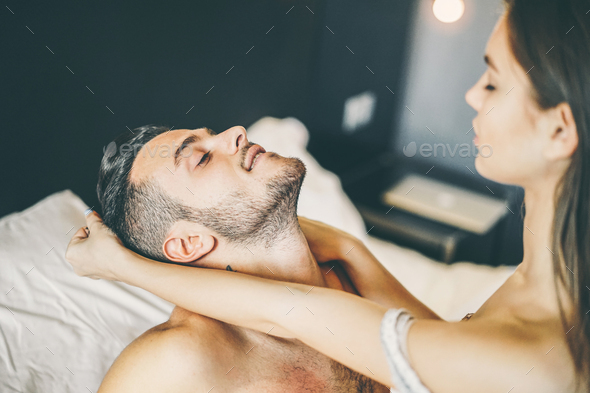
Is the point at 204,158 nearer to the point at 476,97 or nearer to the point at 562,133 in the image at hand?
the point at 476,97

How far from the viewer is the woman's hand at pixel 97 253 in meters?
0.85

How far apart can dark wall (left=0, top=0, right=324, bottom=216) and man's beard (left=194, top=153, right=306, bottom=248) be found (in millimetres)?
536

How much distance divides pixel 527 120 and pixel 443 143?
1.21 meters

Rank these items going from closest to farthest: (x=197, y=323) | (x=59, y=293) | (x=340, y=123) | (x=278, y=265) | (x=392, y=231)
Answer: (x=197, y=323), (x=278, y=265), (x=59, y=293), (x=392, y=231), (x=340, y=123)

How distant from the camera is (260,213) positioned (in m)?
0.92

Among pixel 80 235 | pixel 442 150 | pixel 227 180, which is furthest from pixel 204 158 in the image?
pixel 442 150

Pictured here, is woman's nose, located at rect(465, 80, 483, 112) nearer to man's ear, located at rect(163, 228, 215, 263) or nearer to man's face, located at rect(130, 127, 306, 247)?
man's face, located at rect(130, 127, 306, 247)

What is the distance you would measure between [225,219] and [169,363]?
0.30 m

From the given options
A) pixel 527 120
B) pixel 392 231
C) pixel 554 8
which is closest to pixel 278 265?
pixel 527 120

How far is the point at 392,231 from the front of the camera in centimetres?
179

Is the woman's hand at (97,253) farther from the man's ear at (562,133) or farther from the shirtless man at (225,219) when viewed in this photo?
the man's ear at (562,133)

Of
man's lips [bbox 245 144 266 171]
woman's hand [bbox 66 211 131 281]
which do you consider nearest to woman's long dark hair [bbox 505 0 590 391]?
man's lips [bbox 245 144 266 171]

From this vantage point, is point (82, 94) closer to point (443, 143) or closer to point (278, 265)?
point (278, 265)

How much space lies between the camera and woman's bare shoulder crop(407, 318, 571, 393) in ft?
1.92
